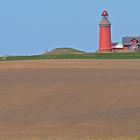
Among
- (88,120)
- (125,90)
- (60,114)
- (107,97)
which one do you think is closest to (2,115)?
(60,114)

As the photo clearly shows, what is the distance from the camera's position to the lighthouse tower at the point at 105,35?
86.8 meters

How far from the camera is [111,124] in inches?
714

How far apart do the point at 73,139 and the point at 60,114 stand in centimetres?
588

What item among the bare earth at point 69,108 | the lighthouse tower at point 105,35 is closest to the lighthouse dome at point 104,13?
the lighthouse tower at point 105,35

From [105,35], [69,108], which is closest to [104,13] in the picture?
[105,35]

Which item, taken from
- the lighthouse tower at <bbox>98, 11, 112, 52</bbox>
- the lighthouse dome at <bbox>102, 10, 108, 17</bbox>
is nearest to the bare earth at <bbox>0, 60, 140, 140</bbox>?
the lighthouse tower at <bbox>98, 11, 112, 52</bbox>

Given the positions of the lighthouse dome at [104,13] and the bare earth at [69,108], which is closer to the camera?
the bare earth at [69,108]

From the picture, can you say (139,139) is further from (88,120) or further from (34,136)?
(88,120)

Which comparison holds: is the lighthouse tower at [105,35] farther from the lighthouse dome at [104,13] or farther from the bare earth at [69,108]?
the bare earth at [69,108]

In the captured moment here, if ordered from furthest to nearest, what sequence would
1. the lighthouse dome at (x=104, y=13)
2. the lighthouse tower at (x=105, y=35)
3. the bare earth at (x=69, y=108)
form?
the lighthouse dome at (x=104, y=13), the lighthouse tower at (x=105, y=35), the bare earth at (x=69, y=108)

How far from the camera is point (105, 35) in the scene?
88.6m

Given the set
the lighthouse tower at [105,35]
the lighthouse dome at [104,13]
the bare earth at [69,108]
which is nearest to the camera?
the bare earth at [69,108]

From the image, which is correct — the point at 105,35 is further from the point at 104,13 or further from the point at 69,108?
the point at 69,108

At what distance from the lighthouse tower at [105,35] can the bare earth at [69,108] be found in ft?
187
